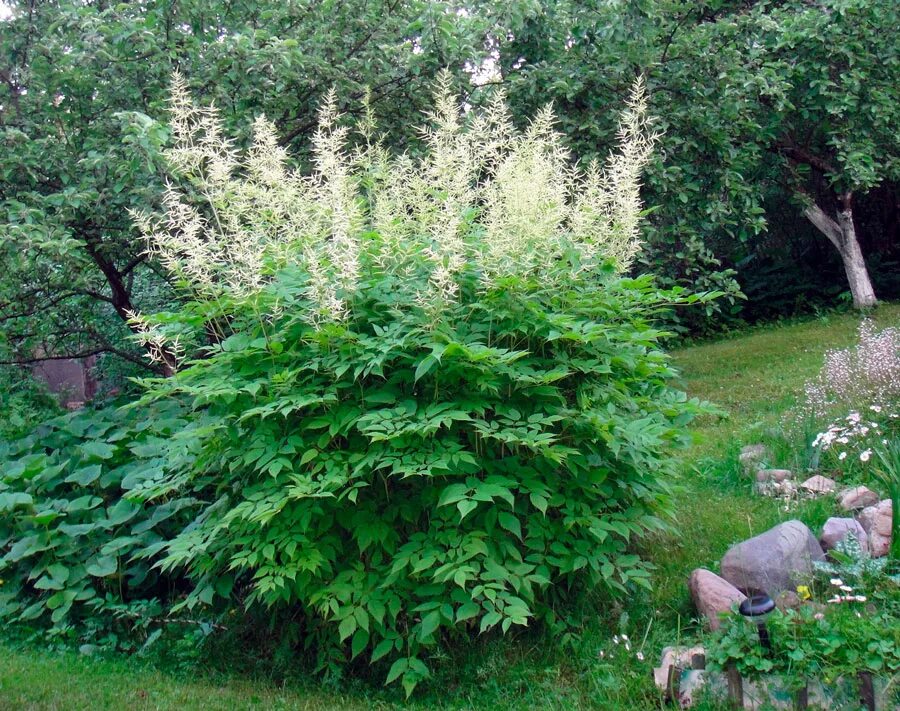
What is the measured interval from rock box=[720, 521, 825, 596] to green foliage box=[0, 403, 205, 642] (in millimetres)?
2937

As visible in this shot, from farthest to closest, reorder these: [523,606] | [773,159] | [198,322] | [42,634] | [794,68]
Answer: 1. [773,159]
2. [794,68]
3. [42,634]
4. [198,322]
5. [523,606]

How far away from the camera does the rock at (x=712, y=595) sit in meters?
3.99

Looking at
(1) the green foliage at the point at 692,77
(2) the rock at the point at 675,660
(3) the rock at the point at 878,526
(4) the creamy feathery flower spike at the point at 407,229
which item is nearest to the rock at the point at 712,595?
(2) the rock at the point at 675,660

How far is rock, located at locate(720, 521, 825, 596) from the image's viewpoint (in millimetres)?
4125

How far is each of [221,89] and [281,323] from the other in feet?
11.3

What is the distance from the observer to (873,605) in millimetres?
3773

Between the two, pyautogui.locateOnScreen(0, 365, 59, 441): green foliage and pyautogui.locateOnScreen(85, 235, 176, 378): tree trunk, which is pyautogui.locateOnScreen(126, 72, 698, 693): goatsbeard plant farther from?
pyautogui.locateOnScreen(85, 235, 176, 378): tree trunk

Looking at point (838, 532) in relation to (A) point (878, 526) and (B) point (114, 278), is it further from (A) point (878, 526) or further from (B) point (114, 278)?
(B) point (114, 278)

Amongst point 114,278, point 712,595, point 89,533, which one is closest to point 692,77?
point 114,278

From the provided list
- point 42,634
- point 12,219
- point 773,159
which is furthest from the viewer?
point 773,159

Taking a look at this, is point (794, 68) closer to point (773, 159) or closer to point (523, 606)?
point (773, 159)

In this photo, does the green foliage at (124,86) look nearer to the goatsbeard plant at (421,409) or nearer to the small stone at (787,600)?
the goatsbeard plant at (421,409)

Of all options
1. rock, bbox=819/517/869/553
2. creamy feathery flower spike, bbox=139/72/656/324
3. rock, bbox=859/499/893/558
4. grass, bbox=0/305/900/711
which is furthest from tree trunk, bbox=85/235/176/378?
rock, bbox=859/499/893/558

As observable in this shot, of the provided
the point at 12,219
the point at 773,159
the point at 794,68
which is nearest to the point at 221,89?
the point at 12,219
